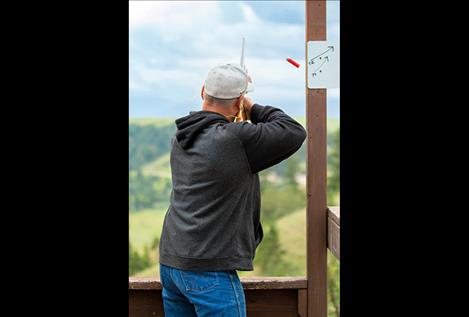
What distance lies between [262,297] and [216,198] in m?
0.73

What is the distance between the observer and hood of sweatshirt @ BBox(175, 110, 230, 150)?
1.84 metres

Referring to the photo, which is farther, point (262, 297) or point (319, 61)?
point (262, 297)

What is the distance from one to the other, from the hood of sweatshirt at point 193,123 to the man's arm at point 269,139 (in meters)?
0.08

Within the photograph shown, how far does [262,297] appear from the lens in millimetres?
2387

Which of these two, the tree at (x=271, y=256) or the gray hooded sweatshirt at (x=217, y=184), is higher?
the gray hooded sweatshirt at (x=217, y=184)

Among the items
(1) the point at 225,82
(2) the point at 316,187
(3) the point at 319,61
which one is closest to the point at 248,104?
(1) the point at 225,82

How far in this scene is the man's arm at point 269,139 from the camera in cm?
180

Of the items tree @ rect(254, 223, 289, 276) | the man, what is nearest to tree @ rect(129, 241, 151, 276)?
tree @ rect(254, 223, 289, 276)

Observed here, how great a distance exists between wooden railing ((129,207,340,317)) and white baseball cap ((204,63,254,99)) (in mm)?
653

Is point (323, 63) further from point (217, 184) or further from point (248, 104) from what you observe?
point (217, 184)

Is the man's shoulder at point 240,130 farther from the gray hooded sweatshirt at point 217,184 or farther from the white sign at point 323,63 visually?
the white sign at point 323,63

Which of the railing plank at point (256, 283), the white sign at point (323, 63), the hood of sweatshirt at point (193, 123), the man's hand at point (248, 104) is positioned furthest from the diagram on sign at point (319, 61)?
the railing plank at point (256, 283)

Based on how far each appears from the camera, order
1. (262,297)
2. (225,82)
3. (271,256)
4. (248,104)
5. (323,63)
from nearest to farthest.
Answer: (225,82), (248,104), (323,63), (262,297), (271,256)
